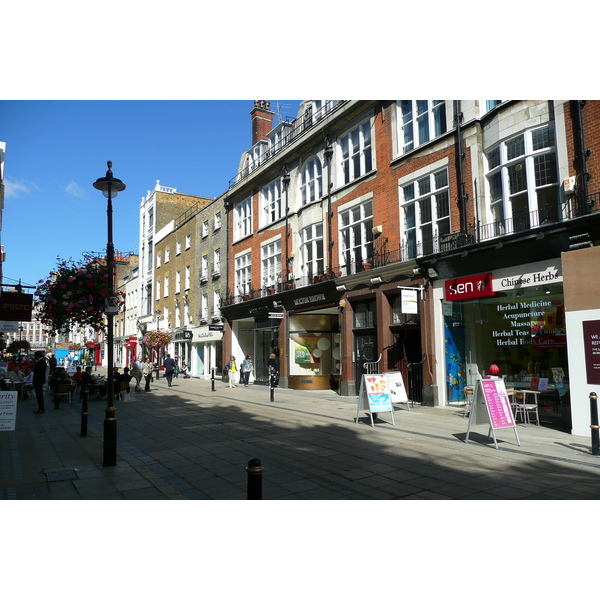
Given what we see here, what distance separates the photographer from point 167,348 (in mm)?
40062

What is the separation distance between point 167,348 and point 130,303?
14.8 m

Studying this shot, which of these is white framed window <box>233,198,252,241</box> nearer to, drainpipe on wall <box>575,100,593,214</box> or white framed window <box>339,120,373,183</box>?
white framed window <box>339,120,373,183</box>

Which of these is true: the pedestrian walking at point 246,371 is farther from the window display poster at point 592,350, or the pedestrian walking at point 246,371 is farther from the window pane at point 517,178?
the window display poster at point 592,350

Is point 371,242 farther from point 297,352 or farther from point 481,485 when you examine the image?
point 481,485

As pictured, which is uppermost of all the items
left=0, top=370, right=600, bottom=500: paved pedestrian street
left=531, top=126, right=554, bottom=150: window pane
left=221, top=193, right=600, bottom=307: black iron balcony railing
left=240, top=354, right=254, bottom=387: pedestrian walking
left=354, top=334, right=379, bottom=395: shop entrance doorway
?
left=531, top=126, right=554, bottom=150: window pane

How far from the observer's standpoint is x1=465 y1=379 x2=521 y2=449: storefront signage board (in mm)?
8953

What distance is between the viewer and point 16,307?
47.7ft

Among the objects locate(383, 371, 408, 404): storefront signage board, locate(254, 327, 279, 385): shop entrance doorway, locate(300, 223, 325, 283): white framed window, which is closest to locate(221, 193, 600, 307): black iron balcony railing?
locate(300, 223, 325, 283): white framed window

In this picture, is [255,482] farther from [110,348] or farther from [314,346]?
[314,346]

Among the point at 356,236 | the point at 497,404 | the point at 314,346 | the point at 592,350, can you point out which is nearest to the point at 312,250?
the point at 356,236

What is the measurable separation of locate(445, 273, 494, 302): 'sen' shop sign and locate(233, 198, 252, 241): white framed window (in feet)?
52.6

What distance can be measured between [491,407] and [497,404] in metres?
0.20

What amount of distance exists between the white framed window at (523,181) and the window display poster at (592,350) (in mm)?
3282

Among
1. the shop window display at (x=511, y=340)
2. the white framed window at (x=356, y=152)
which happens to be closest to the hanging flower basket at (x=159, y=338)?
the white framed window at (x=356, y=152)
